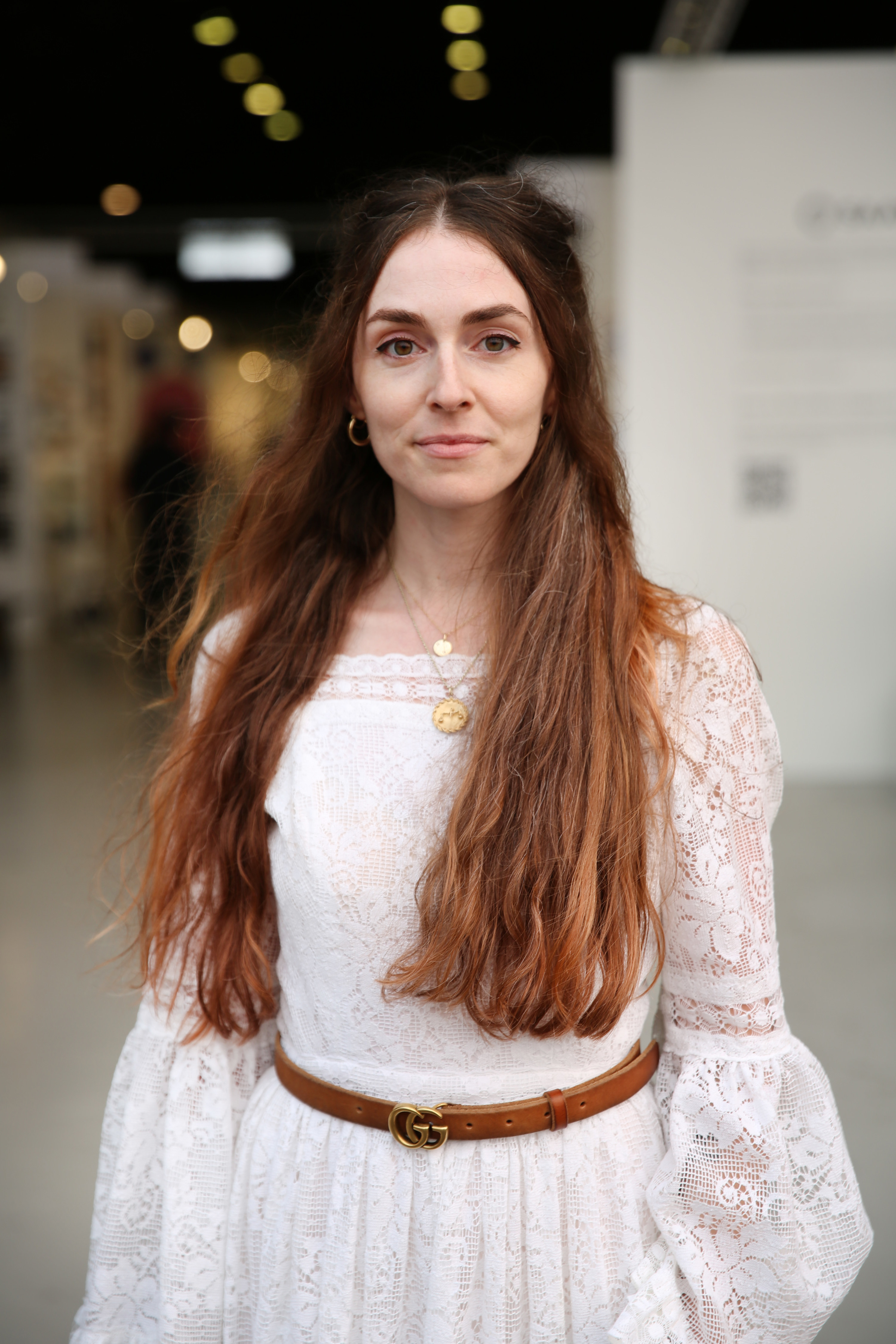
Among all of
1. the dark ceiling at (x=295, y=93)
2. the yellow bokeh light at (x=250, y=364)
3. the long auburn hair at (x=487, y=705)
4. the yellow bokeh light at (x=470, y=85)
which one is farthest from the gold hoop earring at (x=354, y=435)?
the yellow bokeh light at (x=250, y=364)

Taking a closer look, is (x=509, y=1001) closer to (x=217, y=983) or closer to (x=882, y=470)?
(x=217, y=983)

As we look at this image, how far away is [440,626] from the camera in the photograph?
4.17ft

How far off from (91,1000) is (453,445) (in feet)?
8.98

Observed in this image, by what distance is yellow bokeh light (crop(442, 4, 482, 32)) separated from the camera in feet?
20.1

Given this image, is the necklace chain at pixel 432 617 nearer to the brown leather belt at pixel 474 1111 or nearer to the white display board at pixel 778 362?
the brown leather belt at pixel 474 1111

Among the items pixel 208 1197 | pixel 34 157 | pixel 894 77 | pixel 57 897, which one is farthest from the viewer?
pixel 34 157

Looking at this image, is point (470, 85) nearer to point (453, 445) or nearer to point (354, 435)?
point (354, 435)

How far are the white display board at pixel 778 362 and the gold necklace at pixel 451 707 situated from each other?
403cm

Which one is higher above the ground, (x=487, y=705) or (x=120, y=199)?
(x=120, y=199)

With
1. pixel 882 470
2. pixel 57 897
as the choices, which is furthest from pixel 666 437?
pixel 57 897

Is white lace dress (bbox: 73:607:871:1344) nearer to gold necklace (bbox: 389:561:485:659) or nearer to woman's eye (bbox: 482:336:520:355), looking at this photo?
gold necklace (bbox: 389:561:485:659)

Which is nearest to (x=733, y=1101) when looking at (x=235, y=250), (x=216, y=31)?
(x=216, y=31)

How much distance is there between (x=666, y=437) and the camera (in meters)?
5.51

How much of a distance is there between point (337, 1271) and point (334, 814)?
1.49 feet
